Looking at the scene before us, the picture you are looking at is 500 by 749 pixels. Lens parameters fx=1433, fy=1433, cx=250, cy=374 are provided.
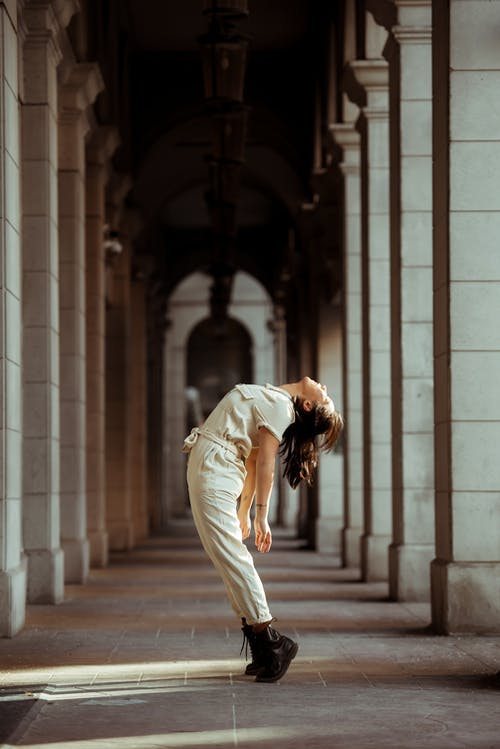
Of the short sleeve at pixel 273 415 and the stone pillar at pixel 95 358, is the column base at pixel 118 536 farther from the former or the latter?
the short sleeve at pixel 273 415

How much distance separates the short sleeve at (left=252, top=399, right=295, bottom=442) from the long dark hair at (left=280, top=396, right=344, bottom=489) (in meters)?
0.15

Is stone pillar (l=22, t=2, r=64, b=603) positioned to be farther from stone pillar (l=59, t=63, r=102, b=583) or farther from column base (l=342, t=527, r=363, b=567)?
column base (l=342, t=527, r=363, b=567)

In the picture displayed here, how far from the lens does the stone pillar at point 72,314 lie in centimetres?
1538

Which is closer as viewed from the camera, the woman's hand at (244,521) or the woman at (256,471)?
the woman at (256,471)

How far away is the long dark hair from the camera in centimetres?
744

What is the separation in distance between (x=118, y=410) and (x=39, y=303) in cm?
1026

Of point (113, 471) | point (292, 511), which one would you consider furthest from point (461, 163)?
point (292, 511)

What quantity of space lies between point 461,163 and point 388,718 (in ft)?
16.0

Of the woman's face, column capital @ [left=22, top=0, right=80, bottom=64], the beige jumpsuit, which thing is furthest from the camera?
column capital @ [left=22, top=0, right=80, bottom=64]

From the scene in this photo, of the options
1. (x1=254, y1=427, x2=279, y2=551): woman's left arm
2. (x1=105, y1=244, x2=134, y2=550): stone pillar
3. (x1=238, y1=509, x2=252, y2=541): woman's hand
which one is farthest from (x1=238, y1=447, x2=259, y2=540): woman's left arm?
(x1=105, y1=244, x2=134, y2=550): stone pillar

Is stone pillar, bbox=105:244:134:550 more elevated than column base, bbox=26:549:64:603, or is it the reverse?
stone pillar, bbox=105:244:134:550

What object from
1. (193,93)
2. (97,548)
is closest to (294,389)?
(97,548)

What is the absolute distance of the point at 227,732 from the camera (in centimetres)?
578

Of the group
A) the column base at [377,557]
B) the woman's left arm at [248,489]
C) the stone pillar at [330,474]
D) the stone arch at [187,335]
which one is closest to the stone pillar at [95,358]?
the column base at [377,557]
